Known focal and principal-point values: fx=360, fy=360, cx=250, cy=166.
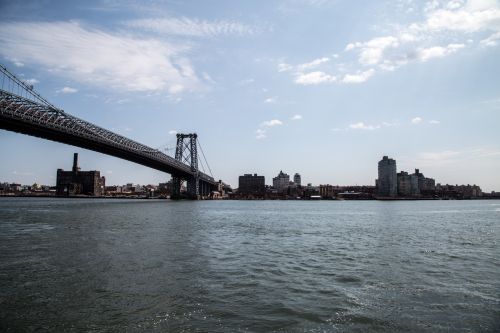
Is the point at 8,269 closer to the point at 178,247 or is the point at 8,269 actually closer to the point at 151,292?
the point at 151,292

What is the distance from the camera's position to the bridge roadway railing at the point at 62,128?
45.5m

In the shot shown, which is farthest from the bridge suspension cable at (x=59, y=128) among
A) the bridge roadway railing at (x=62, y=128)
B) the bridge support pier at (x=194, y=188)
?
the bridge support pier at (x=194, y=188)

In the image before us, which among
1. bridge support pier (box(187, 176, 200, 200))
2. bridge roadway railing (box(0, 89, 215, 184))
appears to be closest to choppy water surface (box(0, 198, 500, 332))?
bridge roadway railing (box(0, 89, 215, 184))

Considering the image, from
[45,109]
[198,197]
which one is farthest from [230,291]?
[198,197]

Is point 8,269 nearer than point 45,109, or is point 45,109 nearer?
point 8,269

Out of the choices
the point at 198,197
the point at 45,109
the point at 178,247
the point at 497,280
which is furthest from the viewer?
the point at 198,197

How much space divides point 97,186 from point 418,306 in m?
211

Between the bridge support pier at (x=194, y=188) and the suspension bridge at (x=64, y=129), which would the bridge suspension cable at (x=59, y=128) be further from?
the bridge support pier at (x=194, y=188)

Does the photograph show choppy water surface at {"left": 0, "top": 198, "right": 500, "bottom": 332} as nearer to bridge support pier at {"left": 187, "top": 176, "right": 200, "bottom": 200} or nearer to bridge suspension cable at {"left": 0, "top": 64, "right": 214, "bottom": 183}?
bridge suspension cable at {"left": 0, "top": 64, "right": 214, "bottom": 183}

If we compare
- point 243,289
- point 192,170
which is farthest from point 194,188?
point 243,289

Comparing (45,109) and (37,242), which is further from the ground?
(45,109)

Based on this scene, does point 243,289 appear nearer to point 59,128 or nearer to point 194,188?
point 59,128

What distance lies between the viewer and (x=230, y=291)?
9.38 metres

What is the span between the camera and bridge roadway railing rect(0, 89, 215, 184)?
4553 cm
